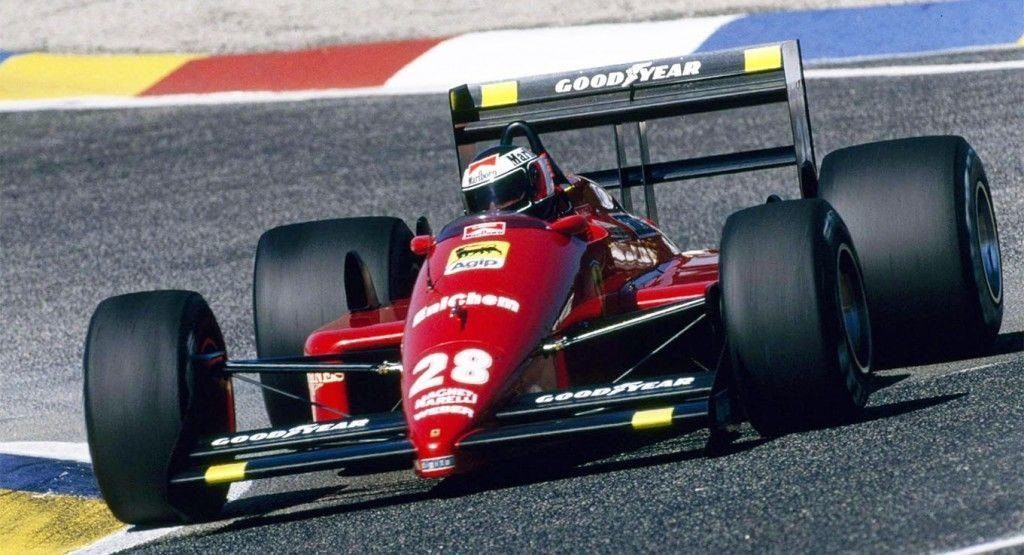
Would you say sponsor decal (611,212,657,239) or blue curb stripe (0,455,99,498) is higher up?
sponsor decal (611,212,657,239)

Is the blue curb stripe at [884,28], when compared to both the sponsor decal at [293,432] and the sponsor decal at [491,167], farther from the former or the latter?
the sponsor decal at [293,432]

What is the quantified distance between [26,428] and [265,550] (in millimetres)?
3280

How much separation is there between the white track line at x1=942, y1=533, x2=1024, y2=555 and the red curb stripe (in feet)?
37.6

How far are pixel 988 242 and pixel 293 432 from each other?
3.17m

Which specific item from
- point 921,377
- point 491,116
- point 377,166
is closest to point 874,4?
point 377,166

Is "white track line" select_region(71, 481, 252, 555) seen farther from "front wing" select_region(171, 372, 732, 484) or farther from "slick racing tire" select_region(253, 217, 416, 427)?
"slick racing tire" select_region(253, 217, 416, 427)

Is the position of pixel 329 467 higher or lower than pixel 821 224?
lower

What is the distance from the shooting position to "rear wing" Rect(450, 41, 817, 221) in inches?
334

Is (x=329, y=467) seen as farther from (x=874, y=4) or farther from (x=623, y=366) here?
(x=874, y=4)

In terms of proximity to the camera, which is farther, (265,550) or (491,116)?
(491,116)

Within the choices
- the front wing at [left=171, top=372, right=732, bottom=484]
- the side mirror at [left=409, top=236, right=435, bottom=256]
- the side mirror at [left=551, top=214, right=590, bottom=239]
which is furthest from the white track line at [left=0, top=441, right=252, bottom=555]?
the side mirror at [left=551, top=214, right=590, bottom=239]

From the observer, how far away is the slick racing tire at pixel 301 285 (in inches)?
310

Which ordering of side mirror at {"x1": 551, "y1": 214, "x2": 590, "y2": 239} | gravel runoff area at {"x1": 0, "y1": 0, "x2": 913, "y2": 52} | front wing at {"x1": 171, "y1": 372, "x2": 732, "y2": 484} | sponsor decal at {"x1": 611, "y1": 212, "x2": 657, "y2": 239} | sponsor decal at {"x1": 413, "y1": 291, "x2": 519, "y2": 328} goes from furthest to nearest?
gravel runoff area at {"x1": 0, "y1": 0, "x2": 913, "y2": 52}, sponsor decal at {"x1": 611, "y1": 212, "x2": 657, "y2": 239}, side mirror at {"x1": 551, "y1": 214, "x2": 590, "y2": 239}, sponsor decal at {"x1": 413, "y1": 291, "x2": 519, "y2": 328}, front wing at {"x1": 171, "y1": 372, "x2": 732, "y2": 484}

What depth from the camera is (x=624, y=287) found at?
7.32 metres
